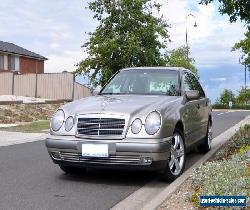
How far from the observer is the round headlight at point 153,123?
622 centimetres

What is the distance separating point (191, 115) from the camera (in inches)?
312

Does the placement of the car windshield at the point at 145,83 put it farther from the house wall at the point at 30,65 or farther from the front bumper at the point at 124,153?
the house wall at the point at 30,65

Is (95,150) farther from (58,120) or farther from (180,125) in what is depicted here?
(180,125)

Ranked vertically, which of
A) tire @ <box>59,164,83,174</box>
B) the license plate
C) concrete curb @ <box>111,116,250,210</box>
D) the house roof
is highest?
the house roof

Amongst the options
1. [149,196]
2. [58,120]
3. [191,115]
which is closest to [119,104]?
[58,120]

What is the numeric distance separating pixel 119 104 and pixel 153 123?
24.6 inches

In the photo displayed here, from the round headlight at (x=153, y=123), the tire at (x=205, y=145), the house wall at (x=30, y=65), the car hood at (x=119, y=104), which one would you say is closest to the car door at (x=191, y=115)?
the car hood at (x=119, y=104)

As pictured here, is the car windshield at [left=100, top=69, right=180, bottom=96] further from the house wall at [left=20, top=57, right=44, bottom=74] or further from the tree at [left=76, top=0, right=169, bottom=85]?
the house wall at [left=20, top=57, right=44, bottom=74]

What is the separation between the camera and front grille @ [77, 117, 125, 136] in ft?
20.6

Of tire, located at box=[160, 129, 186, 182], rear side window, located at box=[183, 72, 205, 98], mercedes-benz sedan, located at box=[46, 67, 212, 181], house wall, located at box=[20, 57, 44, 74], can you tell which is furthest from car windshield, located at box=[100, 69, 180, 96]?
house wall, located at box=[20, 57, 44, 74]

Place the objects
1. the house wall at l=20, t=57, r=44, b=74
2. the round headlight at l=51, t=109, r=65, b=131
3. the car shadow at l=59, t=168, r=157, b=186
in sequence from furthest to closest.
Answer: the house wall at l=20, t=57, r=44, b=74, the car shadow at l=59, t=168, r=157, b=186, the round headlight at l=51, t=109, r=65, b=131

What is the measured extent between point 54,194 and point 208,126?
469 cm

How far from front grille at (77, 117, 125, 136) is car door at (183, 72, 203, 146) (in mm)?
1493

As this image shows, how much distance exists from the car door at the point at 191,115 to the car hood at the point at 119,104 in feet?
1.64
